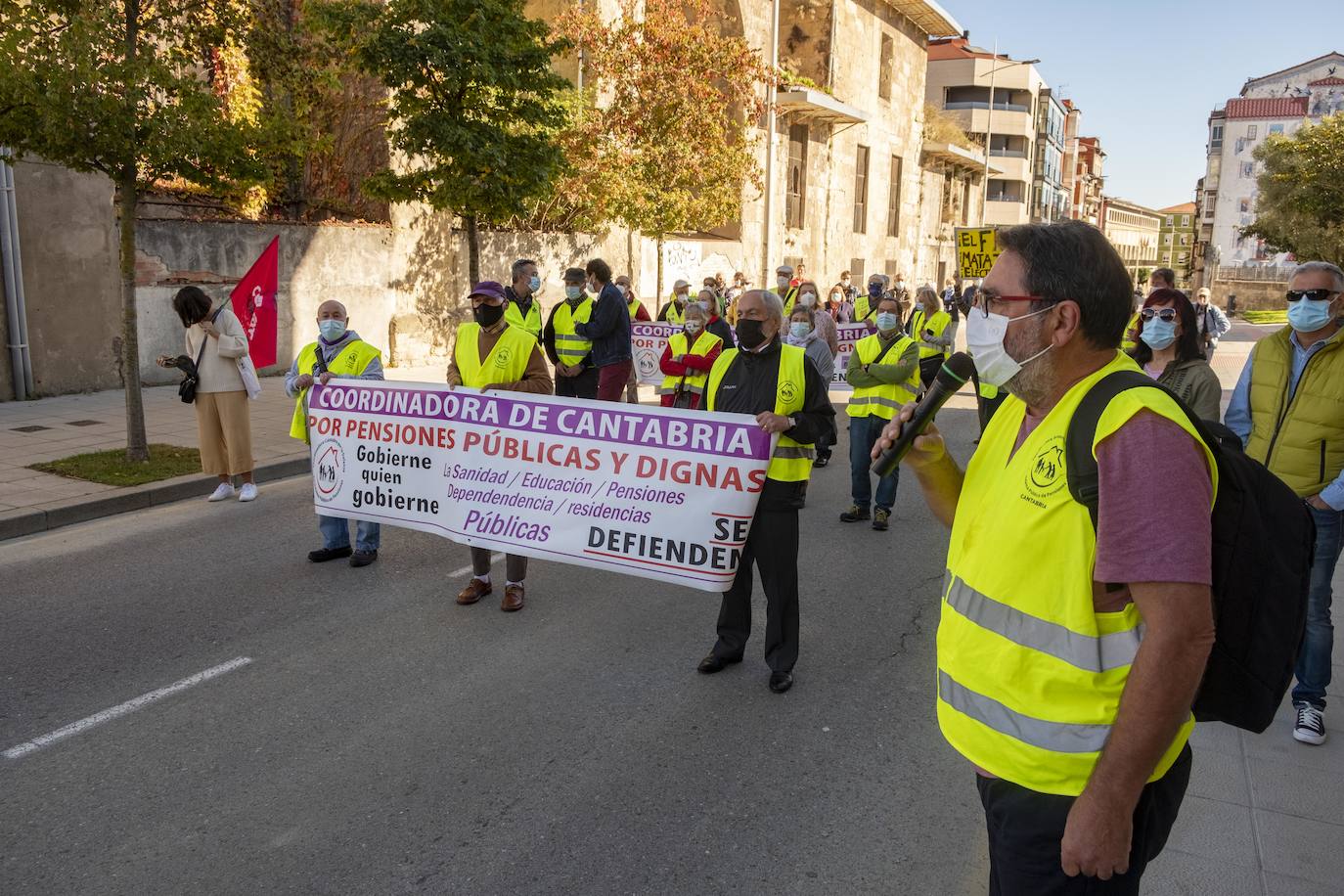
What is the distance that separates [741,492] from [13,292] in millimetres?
12085

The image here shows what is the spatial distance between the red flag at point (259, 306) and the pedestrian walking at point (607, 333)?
2.98m

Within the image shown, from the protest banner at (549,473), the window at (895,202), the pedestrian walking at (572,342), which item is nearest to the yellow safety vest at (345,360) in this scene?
the protest banner at (549,473)

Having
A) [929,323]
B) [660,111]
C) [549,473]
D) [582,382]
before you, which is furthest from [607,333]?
[660,111]

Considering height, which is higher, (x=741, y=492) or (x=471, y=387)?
(x=471, y=387)

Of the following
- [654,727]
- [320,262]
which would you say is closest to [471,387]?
[654,727]

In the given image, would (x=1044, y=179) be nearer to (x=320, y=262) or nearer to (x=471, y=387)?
(x=320, y=262)

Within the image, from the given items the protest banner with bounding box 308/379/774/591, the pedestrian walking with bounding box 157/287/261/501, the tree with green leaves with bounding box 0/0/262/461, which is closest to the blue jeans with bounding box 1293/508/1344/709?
the protest banner with bounding box 308/379/774/591

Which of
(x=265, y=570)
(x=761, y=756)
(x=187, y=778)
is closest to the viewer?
(x=187, y=778)

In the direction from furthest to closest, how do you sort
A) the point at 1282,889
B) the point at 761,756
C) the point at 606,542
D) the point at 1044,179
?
the point at 1044,179 < the point at 606,542 < the point at 761,756 < the point at 1282,889

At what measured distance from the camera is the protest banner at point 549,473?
5.11 m

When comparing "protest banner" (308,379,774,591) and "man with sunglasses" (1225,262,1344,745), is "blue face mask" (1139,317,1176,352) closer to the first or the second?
"man with sunglasses" (1225,262,1344,745)

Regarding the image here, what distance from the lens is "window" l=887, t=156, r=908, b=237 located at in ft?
141

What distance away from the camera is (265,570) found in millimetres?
6980

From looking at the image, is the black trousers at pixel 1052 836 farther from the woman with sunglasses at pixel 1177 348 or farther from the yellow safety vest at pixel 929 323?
the yellow safety vest at pixel 929 323
